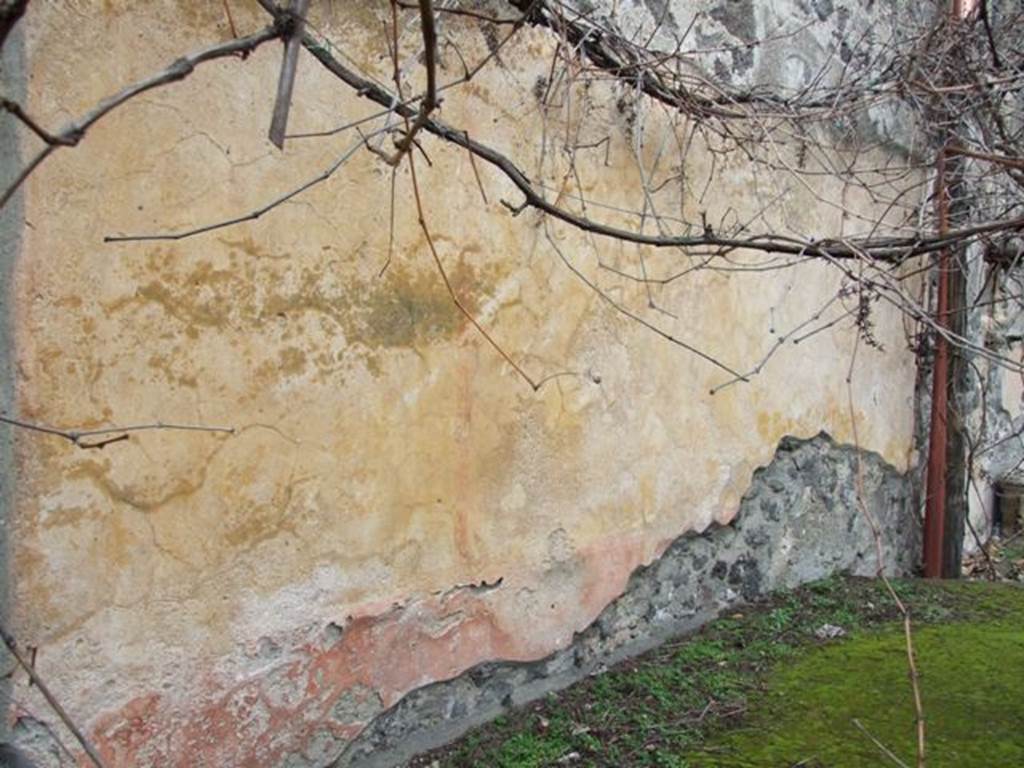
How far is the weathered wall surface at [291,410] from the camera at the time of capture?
64.7 inches

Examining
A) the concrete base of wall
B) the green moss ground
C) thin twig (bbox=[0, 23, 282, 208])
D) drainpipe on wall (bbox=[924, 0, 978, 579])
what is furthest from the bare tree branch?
drainpipe on wall (bbox=[924, 0, 978, 579])

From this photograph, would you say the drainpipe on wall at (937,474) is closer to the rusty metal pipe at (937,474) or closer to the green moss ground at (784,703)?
the rusty metal pipe at (937,474)

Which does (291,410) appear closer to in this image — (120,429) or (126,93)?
(120,429)

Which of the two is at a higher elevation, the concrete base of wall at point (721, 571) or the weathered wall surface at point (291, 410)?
the weathered wall surface at point (291, 410)

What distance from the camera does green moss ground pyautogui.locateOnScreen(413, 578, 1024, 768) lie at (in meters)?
2.24

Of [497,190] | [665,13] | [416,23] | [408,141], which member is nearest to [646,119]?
[665,13]

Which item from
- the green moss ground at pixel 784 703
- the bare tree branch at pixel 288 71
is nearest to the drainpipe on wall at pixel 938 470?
the green moss ground at pixel 784 703

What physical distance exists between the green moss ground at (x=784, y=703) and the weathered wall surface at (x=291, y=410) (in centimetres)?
21

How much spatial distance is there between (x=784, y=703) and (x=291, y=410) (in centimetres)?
152

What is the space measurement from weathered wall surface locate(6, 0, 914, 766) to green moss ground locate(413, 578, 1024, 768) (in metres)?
0.21

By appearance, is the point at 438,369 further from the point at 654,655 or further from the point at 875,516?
the point at 875,516

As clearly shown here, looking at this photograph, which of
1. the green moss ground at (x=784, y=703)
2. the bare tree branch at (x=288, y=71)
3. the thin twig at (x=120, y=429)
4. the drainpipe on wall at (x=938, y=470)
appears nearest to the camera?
the bare tree branch at (x=288, y=71)

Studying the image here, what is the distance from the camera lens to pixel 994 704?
8.24 ft

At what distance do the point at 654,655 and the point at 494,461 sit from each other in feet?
2.96
